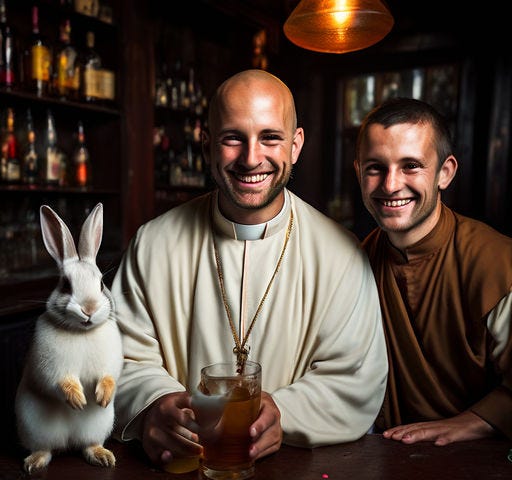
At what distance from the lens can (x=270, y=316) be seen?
130 cm

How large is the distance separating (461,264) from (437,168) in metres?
0.26

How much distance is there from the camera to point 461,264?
152cm

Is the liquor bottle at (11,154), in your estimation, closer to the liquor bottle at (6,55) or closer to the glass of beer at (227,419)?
the liquor bottle at (6,55)

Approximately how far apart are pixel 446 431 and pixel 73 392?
0.82m

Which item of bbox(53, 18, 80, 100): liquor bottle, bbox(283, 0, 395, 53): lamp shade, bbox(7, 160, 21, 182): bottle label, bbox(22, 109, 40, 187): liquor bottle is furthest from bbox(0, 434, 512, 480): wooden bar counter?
bbox(53, 18, 80, 100): liquor bottle

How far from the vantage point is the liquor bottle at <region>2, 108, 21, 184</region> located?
2904 mm

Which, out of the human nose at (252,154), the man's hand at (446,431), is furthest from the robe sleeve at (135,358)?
the man's hand at (446,431)

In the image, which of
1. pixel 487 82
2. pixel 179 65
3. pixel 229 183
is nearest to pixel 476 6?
pixel 487 82

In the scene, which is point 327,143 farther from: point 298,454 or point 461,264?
point 298,454

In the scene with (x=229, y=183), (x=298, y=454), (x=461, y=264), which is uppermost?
(x=229, y=183)

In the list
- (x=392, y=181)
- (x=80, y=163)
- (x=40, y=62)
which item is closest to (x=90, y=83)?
(x=40, y=62)

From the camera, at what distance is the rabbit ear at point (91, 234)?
0.83m

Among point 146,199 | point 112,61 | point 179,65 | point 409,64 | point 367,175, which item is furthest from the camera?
point 409,64

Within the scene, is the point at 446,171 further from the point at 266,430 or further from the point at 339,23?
the point at 266,430
